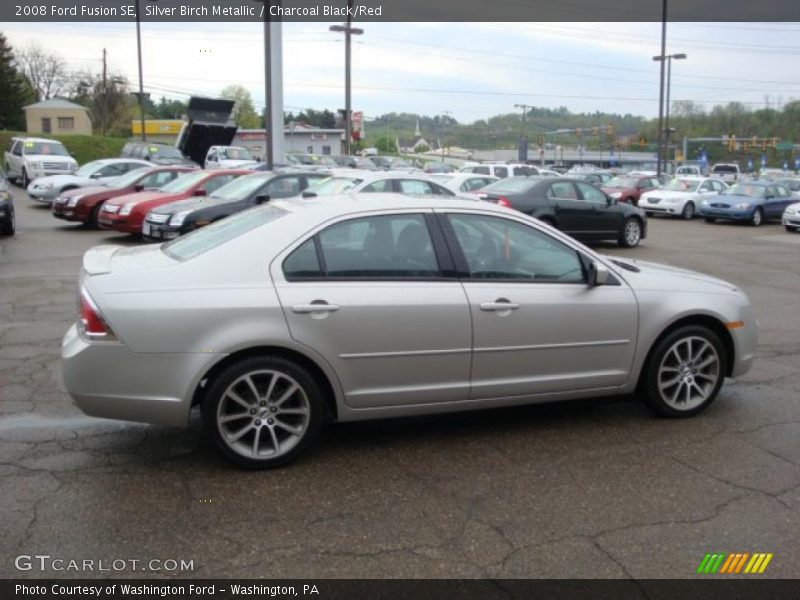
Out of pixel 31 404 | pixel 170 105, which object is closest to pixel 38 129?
pixel 170 105

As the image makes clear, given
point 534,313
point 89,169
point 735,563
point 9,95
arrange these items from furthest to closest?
point 9,95 → point 89,169 → point 534,313 → point 735,563

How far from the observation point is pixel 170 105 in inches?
4478

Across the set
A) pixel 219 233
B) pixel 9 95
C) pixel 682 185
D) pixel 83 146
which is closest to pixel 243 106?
pixel 9 95

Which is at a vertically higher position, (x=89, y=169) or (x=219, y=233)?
(x=89, y=169)

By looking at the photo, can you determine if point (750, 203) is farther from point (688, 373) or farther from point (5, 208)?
point (688, 373)

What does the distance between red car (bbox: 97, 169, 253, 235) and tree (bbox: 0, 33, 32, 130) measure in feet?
180

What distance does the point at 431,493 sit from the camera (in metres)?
4.14

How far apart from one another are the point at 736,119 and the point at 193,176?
84.9 metres

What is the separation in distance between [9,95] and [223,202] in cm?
5862

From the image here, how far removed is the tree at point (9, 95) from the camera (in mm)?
61938

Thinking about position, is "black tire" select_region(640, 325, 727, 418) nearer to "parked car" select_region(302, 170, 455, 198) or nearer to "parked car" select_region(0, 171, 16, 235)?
"parked car" select_region(302, 170, 455, 198)

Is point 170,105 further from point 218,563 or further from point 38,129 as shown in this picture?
point 218,563

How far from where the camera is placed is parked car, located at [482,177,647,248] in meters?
15.2

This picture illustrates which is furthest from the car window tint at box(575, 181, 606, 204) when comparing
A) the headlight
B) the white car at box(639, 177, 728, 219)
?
the white car at box(639, 177, 728, 219)
